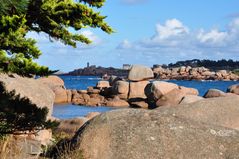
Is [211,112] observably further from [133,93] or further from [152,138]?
[133,93]

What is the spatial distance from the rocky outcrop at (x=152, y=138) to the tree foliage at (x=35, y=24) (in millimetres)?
5576

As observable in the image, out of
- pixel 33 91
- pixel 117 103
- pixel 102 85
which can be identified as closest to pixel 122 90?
pixel 117 103

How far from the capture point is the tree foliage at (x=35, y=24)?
5719 millimetres

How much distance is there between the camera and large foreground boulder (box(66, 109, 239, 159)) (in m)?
11.8

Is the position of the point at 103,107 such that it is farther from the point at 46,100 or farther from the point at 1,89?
the point at 1,89

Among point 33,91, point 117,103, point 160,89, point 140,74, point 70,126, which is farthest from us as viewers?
point 140,74

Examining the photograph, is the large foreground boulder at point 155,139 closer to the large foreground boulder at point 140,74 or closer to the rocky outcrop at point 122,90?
the rocky outcrop at point 122,90

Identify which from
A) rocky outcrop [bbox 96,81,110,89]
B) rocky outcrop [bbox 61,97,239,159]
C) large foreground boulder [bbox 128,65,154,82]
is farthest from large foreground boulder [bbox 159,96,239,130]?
rocky outcrop [bbox 96,81,110,89]

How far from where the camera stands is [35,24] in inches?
262

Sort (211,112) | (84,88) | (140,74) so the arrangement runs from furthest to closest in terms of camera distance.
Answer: (84,88)
(140,74)
(211,112)

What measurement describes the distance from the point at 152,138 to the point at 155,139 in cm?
7

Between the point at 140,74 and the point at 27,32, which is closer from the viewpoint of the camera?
the point at 27,32

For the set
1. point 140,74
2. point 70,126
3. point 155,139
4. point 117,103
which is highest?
point 140,74

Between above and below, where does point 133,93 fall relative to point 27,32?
below
